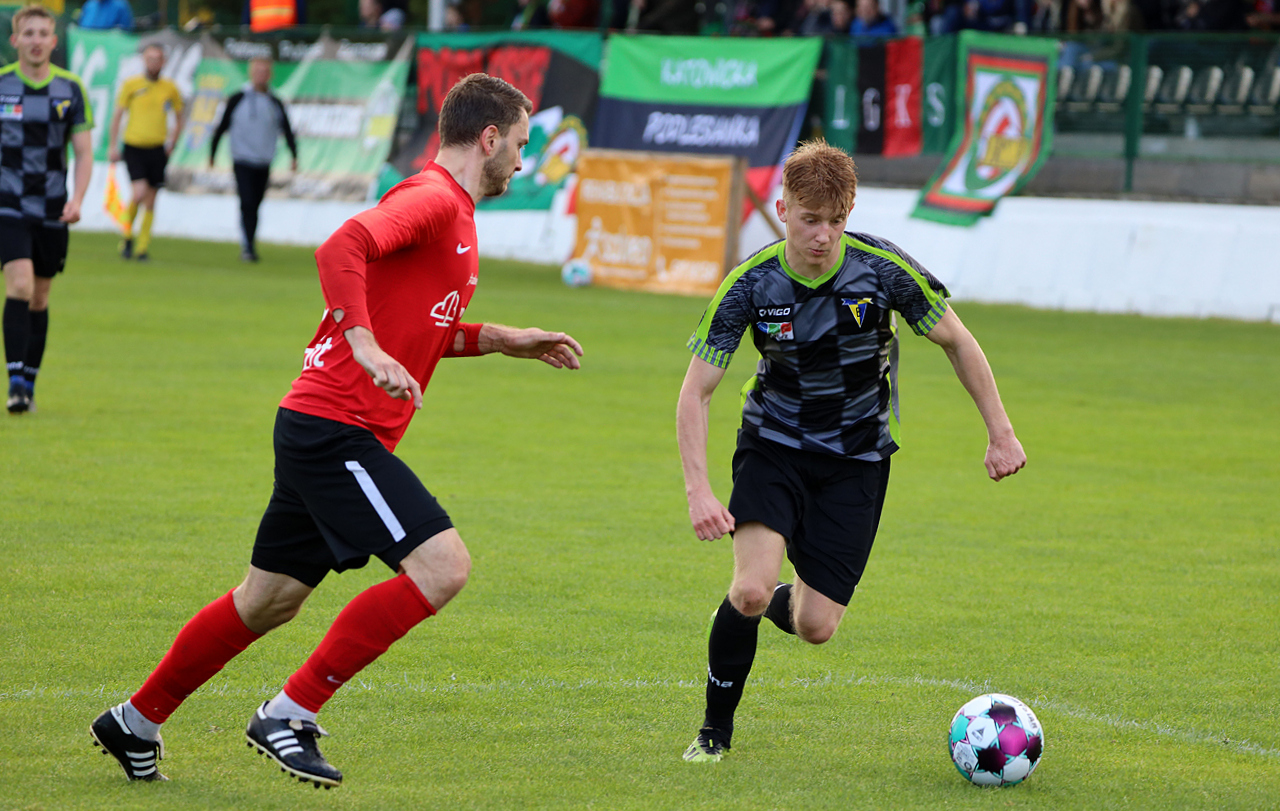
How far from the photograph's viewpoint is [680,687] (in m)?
5.37

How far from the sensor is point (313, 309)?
17047 millimetres

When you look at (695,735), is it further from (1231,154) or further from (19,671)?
(1231,154)

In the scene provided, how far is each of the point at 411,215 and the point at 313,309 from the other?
1337 centimetres

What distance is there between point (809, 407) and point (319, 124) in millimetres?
21568

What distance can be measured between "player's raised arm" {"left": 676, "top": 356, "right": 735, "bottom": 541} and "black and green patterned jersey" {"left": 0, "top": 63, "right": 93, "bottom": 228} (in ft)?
21.4

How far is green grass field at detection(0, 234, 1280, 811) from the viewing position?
4.50m

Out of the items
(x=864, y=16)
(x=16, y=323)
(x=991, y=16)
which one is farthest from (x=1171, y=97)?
(x=16, y=323)

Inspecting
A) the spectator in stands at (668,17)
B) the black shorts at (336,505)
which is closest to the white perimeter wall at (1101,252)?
the spectator in stands at (668,17)

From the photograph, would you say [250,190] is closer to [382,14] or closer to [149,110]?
[149,110]

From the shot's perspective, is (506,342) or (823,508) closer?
(506,342)

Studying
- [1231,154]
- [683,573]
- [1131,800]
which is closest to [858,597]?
[683,573]

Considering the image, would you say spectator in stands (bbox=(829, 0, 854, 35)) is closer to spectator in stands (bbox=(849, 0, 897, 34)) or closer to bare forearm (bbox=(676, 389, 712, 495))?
spectator in stands (bbox=(849, 0, 897, 34))

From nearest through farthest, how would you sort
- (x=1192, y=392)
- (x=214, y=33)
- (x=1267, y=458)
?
(x=1267, y=458) < (x=1192, y=392) < (x=214, y=33)

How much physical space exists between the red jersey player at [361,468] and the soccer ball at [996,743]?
1.57 metres
